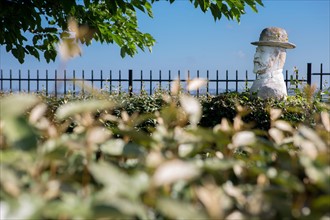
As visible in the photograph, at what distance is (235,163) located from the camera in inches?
35.3

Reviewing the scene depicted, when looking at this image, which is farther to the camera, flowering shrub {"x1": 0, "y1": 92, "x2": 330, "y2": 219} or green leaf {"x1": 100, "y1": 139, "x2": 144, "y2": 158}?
green leaf {"x1": 100, "y1": 139, "x2": 144, "y2": 158}

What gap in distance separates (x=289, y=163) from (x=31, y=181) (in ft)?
1.66

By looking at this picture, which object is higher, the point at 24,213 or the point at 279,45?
the point at 279,45

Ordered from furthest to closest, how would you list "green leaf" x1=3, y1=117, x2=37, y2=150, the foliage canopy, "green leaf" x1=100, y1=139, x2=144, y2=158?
the foliage canopy, "green leaf" x1=100, y1=139, x2=144, y2=158, "green leaf" x1=3, y1=117, x2=37, y2=150

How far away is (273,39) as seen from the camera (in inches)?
421

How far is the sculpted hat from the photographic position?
10.6 m

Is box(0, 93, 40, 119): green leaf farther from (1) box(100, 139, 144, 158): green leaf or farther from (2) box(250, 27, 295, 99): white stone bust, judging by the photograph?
(2) box(250, 27, 295, 99): white stone bust

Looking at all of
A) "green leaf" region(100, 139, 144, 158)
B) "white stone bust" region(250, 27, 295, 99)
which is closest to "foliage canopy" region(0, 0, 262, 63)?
"white stone bust" region(250, 27, 295, 99)

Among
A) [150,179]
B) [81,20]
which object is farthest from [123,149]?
[81,20]

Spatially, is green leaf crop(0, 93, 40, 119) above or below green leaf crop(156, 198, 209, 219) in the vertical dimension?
above

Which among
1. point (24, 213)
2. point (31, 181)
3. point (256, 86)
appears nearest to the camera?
point (24, 213)

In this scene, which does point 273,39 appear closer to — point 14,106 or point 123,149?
point 123,149

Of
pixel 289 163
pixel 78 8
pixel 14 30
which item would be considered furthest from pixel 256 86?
pixel 289 163

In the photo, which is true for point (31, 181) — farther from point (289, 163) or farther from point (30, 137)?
point (289, 163)
